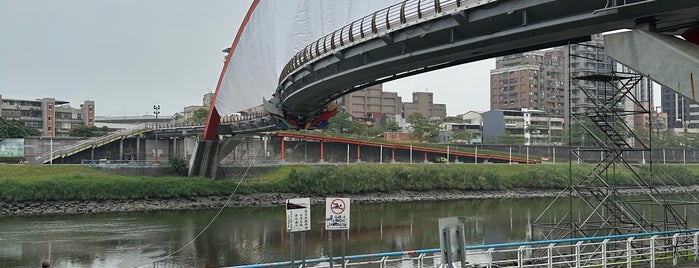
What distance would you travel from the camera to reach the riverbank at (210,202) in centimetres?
3558

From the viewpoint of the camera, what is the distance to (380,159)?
5966 cm

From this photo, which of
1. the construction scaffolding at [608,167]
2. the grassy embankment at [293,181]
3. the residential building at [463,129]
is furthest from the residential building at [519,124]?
the construction scaffolding at [608,167]

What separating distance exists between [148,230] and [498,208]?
22242mm

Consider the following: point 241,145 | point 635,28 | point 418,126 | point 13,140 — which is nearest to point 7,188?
point 13,140

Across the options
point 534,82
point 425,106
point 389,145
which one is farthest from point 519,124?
point 389,145

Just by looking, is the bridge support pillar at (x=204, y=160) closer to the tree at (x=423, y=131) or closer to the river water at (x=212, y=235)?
the river water at (x=212, y=235)

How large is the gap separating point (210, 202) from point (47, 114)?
173ft

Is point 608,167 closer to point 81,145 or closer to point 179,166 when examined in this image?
point 179,166

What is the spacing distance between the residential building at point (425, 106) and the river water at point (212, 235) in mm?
71264

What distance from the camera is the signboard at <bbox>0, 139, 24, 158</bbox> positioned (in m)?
49.1

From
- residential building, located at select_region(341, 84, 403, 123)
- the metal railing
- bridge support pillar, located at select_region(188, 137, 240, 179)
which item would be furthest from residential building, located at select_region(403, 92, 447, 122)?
bridge support pillar, located at select_region(188, 137, 240, 179)

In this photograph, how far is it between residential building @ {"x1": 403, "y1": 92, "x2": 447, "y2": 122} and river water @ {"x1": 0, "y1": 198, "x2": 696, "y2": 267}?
7126 centimetres

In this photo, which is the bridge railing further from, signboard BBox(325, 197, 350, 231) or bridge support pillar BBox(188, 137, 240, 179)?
bridge support pillar BBox(188, 137, 240, 179)

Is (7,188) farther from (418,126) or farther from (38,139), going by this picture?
(418,126)
